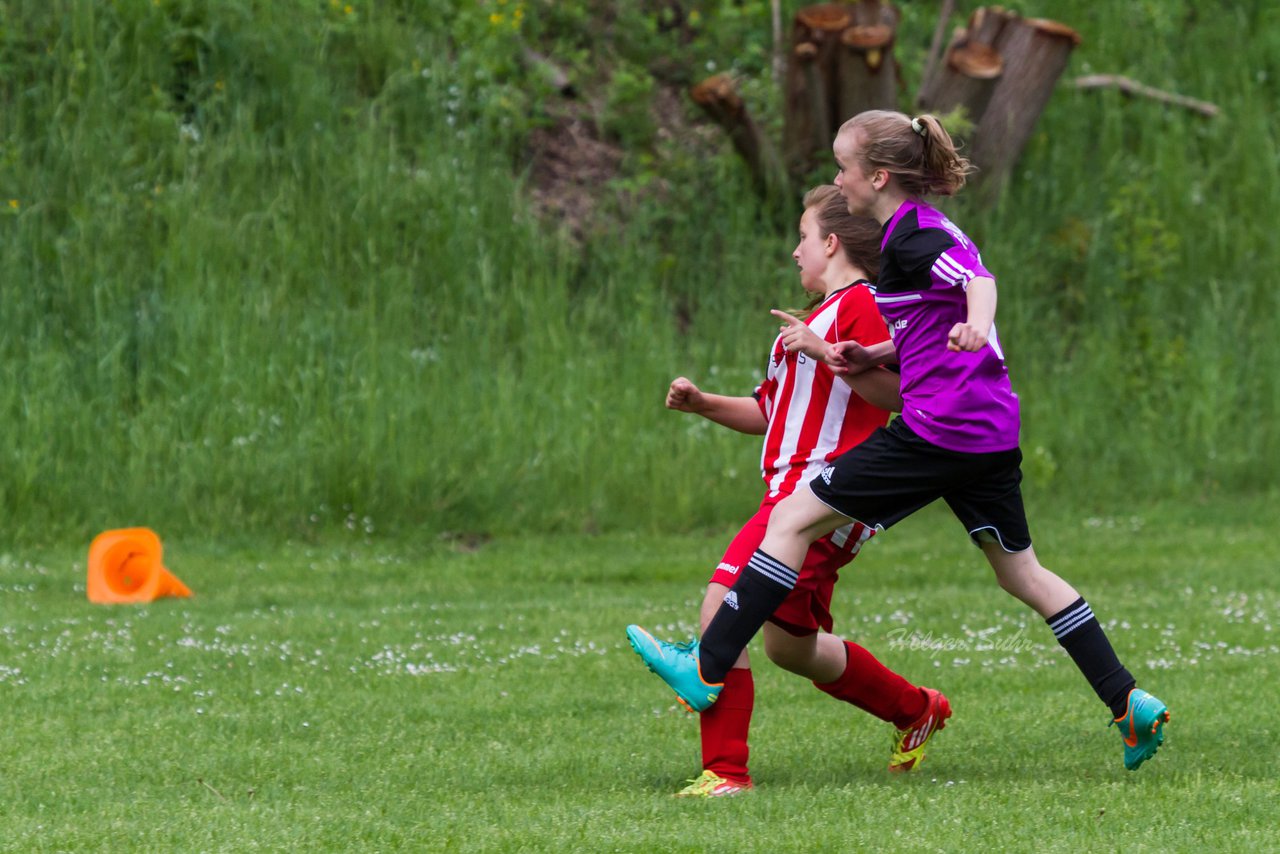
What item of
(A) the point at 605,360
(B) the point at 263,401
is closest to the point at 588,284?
(A) the point at 605,360

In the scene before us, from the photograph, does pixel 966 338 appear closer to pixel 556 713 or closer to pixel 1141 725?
pixel 1141 725

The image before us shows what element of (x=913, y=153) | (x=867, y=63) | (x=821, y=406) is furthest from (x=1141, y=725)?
(x=867, y=63)

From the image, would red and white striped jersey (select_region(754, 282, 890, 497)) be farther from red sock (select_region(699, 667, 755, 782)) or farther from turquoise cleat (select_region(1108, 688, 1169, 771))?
turquoise cleat (select_region(1108, 688, 1169, 771))

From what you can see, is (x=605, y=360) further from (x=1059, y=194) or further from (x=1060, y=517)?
(x=1059, y=194)

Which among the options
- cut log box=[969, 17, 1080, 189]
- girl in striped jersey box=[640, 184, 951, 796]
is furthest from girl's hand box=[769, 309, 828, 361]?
cut log box=[969, 17, 1080, 189]

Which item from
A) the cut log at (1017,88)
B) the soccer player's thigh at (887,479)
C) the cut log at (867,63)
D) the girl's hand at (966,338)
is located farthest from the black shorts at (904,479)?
the cut log at (1017,88)

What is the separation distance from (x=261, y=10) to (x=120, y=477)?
5.06m

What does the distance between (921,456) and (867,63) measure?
975 centimetres

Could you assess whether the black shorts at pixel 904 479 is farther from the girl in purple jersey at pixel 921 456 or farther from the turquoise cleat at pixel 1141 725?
the turquoise cleat at pixel 1141 725

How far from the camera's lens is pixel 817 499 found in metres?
4.75

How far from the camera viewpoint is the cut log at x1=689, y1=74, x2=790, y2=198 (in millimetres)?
14258

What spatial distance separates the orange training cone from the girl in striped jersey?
5.05 meters

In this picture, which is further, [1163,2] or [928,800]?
[1163,2]

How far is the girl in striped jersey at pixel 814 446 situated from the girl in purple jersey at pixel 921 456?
0.43 ft
